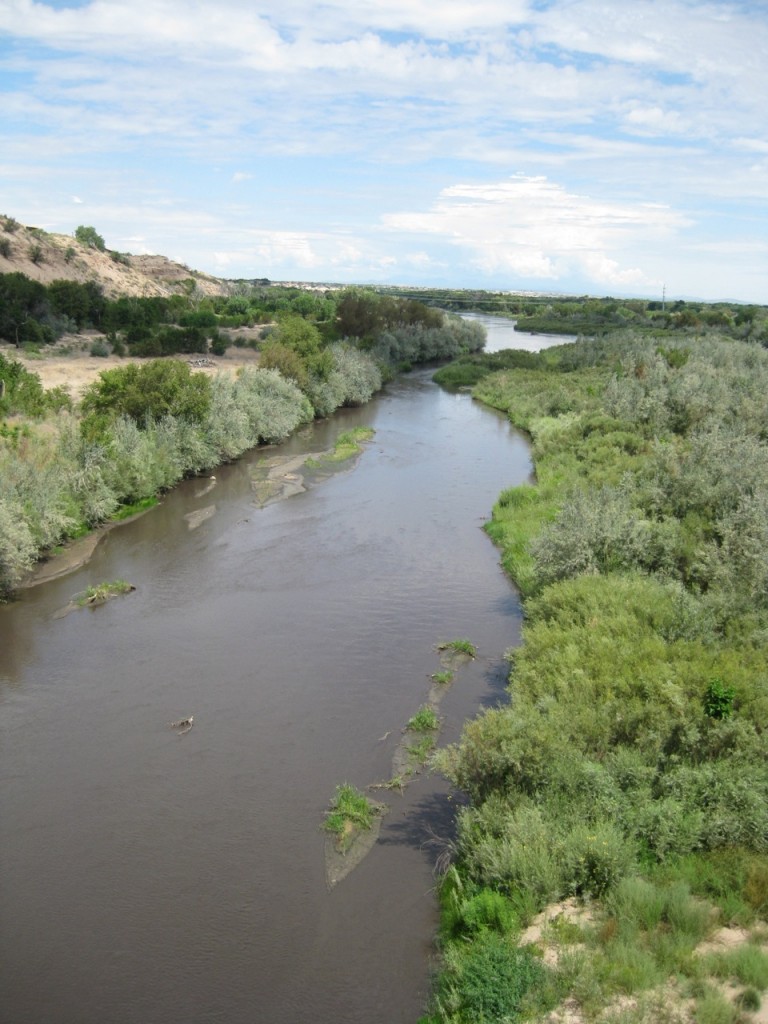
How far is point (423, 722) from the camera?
624 inches

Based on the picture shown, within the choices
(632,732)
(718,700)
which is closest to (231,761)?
(632,732)

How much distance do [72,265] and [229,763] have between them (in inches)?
3215

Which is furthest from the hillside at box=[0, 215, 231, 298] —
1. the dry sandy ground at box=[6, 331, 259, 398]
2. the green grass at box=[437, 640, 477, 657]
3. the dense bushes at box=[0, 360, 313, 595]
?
the green grass at box=[437, 640, 477, 657]

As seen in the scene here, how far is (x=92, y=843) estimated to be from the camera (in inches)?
509

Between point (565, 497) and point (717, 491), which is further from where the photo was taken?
point (565, 497)

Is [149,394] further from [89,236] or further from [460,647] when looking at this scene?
[89,236]

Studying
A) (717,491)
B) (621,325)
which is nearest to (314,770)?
(717,491)

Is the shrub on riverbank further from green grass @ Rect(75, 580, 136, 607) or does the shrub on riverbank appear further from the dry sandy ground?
the dry sandy ground

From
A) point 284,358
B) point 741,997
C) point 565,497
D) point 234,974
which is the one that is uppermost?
point 284,358

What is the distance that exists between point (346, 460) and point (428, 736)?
24277mm

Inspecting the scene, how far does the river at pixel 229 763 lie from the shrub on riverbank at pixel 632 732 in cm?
141

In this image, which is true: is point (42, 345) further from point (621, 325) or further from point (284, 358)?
point (621, 325)

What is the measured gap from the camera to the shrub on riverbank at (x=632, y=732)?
394 inches

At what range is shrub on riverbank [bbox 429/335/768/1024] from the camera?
1002 cm
